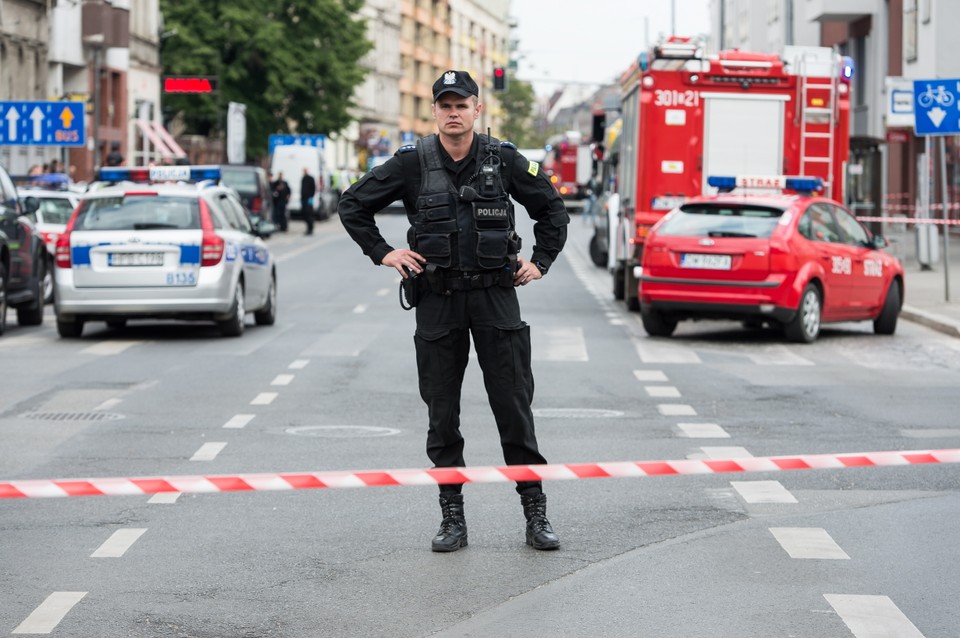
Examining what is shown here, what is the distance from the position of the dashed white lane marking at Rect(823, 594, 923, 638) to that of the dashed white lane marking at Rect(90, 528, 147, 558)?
274 cm

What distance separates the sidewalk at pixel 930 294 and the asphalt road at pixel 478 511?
455 centimetres

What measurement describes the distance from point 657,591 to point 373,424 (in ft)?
17.1

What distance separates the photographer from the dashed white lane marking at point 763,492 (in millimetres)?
8695

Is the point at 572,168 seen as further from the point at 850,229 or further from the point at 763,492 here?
the point at 763,492

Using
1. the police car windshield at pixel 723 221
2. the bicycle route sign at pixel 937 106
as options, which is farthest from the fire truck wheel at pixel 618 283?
the police car windshield at pixel 723 221

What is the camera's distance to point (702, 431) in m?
11.3

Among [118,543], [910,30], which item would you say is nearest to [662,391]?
[118,543]

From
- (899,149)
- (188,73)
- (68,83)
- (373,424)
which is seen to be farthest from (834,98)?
(188,73)

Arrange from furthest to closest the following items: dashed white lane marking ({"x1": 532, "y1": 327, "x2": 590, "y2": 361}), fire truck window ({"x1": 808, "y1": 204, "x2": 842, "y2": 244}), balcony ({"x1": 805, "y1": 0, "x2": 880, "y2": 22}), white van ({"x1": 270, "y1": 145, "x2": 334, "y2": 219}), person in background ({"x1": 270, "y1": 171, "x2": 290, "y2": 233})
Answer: white van ({"x1": 270, "y1": 145, "x2": 334, "y2": 219}) → person in background ({"x1": 270, "y1": 171, "x2": 290, "y2": 233}) → balcony ({"x1": 805, "y1": 0, "x2": 880, "y2": 22}) → fire truck window ({"x1": 808, "y1": 204, "x2": 842, "y2": 244}) → dashed white lane marking ({"x1": 532, "y1": 327, "x2": 590, "y2": 361})

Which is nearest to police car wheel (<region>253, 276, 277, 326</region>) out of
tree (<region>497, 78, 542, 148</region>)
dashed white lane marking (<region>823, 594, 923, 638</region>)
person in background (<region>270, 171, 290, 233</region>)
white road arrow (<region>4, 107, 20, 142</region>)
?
white road arrow (<region>4, 107, 20, 142</region>)

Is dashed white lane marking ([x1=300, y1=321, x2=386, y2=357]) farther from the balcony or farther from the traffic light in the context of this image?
the balcony

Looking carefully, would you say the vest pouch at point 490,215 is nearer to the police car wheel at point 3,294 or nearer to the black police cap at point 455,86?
the black police cap at point 455,86

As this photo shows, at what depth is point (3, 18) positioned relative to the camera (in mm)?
47062

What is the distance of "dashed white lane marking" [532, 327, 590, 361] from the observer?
16766mm
